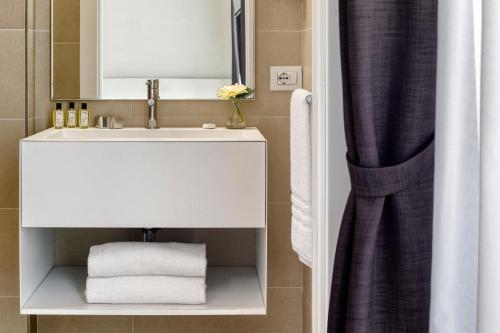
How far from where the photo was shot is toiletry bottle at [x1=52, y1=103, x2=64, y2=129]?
103 inches

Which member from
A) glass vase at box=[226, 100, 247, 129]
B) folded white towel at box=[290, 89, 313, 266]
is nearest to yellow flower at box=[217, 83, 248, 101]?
glass vase at box=[226, 100, 247, 129]

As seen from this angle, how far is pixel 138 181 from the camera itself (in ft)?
7.29

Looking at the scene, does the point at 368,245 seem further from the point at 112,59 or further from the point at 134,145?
the point at 112,59

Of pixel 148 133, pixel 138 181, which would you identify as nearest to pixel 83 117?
pixel 148 133

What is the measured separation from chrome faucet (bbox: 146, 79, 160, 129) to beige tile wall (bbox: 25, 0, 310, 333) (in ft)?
0.15

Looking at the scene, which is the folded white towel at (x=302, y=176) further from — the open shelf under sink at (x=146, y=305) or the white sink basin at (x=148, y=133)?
the white sink basin at (x=148, y=133)

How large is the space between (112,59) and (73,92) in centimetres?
20

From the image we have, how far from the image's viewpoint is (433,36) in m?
0.94

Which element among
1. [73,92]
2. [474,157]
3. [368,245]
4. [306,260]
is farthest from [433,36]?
[73,92]

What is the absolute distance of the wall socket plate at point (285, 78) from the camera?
2697mm

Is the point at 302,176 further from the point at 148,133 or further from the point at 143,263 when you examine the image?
the point at 148,133

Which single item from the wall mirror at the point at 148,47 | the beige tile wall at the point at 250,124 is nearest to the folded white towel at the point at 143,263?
the beige tile wall at the point at 250,124

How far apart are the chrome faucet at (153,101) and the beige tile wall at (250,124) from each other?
0.15 ft

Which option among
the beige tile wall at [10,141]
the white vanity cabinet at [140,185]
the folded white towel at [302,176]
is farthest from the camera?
the beige tile wall at [10,141]
